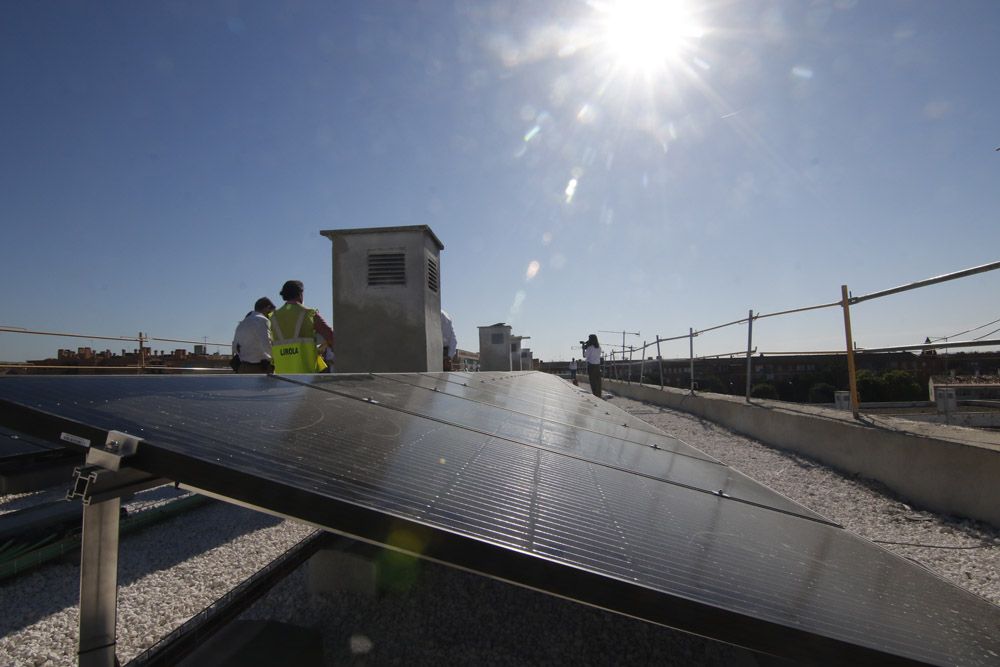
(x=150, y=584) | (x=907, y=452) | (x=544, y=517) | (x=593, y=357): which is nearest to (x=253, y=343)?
(x=150, y=584)

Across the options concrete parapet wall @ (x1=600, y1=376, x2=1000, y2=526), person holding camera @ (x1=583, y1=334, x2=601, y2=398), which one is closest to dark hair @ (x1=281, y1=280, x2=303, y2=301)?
concrete parapet wall @ (x1=600, y1=376, x2=1000, y2=526)

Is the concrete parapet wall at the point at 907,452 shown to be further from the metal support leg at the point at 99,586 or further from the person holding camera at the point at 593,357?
the person holding camera at the point at 593,357

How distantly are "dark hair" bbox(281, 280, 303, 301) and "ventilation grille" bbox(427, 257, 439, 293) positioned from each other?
8.65ft

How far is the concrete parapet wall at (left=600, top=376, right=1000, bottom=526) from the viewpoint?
134 inches

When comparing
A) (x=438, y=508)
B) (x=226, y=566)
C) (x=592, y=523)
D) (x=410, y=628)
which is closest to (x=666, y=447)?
(x=410, y=628)

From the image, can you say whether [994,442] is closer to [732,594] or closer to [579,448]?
[579,448]

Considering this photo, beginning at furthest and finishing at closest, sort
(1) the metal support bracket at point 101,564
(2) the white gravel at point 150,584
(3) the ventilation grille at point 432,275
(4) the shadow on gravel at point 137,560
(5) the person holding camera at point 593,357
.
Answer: (5) the person holding camera at point 593,357, (3) the ventilation grille at point 432,275, (4) the shadow on gravel at point 137,560, (2) the white gravel at point 150,584, (1) the metal support bracket at point 101,564

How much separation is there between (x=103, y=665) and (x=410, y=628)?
1.55 meters

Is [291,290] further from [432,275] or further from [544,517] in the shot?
[544,517]

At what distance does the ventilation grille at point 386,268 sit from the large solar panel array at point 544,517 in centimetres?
503

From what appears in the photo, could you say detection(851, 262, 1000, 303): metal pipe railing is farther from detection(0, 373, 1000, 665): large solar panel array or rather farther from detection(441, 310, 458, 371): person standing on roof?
detection(441, 310, 458, 371): person standing on roof

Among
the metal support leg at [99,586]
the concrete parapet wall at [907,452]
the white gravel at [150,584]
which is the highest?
the metal support leg at [99,586]

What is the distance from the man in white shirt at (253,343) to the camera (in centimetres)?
455

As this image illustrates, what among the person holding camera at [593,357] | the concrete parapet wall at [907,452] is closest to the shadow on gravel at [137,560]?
the concrete parapet wall at [907,452]
